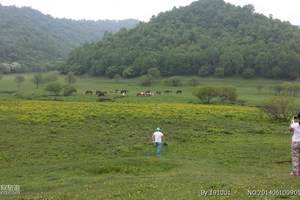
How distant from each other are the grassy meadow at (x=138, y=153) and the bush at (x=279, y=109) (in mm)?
1469

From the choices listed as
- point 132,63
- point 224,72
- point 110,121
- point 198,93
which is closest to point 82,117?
point 110,121

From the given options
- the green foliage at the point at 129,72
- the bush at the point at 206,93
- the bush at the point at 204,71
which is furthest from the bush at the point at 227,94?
the green foliage at the point at 129,72

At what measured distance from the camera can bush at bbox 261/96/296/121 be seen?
69.9 m

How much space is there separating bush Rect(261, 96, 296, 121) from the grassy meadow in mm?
1469

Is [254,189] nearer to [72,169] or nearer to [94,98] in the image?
[72,169]

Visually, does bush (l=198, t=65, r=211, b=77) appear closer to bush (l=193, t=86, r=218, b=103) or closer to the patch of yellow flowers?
bush (l=193, t=86, r=218, b=103)

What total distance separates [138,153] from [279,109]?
38.1 meters

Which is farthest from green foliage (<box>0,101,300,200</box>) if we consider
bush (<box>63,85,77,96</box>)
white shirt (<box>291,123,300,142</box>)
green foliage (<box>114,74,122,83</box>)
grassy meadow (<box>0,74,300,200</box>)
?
green foliage (<box>114,74,122,83</box>)

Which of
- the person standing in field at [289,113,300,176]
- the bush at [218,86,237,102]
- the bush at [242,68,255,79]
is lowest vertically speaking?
the bush at [218,86,237,102]

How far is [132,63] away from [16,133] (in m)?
141

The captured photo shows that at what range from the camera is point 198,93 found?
334 feet

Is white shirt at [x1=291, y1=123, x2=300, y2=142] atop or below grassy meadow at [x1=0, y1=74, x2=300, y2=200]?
atop

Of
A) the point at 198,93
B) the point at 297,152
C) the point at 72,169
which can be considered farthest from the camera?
the point at 198,93

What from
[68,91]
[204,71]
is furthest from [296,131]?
[204,71]
